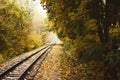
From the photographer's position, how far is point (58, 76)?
13914 mm

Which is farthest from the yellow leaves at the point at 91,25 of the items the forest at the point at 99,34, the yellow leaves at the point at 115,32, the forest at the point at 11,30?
the forest at the point at 11,30

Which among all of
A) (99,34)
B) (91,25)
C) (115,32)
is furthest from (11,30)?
(115,32)

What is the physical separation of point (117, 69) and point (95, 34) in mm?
3109

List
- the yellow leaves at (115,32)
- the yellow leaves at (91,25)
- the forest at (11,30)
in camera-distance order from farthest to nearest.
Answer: the forest at (11,30), the yellow leaves at (91,25), the yellow leaves at (115,32)

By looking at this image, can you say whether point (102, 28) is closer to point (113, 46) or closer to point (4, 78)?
point (113, 46)

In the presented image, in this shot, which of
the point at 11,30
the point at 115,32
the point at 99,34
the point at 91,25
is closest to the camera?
the point at 115,32

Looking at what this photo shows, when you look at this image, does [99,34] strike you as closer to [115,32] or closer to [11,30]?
[115,32]

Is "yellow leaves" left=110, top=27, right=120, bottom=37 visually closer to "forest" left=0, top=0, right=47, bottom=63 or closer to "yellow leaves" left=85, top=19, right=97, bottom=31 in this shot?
"yellow leaves" left=85, top=19, right=97, bottom=31

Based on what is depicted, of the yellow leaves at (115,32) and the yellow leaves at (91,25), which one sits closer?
the yellow leaves at (115,32)

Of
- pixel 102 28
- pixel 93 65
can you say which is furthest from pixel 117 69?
pixel 102 28

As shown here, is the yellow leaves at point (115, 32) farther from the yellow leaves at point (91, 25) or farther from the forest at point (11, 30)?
the forest at point (11, 30)

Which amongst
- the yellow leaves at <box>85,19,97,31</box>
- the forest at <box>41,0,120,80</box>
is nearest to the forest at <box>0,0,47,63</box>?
the forest at <box>41,0,120,80</box>

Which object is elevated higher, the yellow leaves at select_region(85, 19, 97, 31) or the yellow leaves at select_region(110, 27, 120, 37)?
the yellow leaves at select_region(85, 19, 97, 31)

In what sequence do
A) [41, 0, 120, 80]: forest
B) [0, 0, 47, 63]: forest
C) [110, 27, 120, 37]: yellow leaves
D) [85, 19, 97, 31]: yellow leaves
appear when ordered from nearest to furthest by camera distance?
[41, 0, 120, 80]: forest → [110, 27, 120, 37]: yellow leaves → [85, 19, 97, 31]: yellow leaves → [0, 0, 47, 63]: forest
